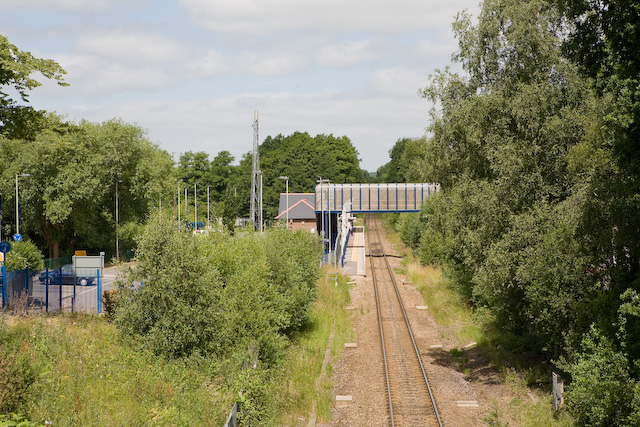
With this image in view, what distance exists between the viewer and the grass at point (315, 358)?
18.0m

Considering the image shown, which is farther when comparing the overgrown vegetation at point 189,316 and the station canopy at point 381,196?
the station canopy at point 381,196

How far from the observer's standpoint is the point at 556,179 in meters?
20.2

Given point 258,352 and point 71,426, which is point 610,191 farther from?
point 71,426

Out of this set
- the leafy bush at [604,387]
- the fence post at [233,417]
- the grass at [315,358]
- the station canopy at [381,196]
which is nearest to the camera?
the fence post at [233,417]

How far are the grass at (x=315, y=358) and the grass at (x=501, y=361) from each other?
4.64m

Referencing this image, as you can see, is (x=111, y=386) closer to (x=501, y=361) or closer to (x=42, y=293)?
(x=501, y=361)

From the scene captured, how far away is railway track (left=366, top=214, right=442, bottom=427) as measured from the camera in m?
17.9

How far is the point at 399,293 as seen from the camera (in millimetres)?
39188

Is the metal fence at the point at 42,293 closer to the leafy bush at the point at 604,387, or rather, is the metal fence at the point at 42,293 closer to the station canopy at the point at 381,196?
the leafy bush at the point at 604,387

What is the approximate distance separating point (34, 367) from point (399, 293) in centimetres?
2895

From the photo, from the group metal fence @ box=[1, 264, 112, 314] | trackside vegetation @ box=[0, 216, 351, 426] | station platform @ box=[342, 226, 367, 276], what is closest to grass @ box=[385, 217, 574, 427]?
trackside vegetation @ box=[0, 216, 351, 426]

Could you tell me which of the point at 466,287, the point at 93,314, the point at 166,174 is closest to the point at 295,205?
the point at 166,174

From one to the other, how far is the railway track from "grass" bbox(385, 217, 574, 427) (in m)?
1.62

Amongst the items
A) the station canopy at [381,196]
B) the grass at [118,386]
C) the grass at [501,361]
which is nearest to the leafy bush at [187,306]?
the grass at [118,386]
